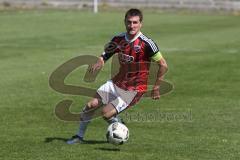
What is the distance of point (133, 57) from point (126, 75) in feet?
1.13

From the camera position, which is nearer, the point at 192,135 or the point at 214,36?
the point at 192,135

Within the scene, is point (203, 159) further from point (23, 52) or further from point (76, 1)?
point (76, 1)

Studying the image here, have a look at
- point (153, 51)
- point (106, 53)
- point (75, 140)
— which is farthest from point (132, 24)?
point (75, 140)

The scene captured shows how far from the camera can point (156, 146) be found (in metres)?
10.4

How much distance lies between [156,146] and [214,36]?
23.5 metres

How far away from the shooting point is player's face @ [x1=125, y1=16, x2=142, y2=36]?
32.5 ft

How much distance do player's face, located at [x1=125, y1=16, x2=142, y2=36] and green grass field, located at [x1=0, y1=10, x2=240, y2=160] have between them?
1836 millimetres

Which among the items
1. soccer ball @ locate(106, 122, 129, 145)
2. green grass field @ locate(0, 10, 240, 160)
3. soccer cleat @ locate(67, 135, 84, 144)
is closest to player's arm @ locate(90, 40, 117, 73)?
soccer ball @ locate(106, 122, 129, 145)

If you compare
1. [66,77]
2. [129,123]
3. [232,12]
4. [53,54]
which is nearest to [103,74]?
[66,77]

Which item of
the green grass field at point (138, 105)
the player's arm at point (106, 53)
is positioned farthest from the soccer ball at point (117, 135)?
the player's arm at point (106, 53)

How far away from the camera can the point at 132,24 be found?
32.8 ft

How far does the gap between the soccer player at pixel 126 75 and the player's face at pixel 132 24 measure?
0.06 feet

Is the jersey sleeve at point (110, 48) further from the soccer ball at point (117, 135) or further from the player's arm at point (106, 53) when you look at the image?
the soccer ball at point (117, 135)

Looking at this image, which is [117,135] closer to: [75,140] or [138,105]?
[75,140]
